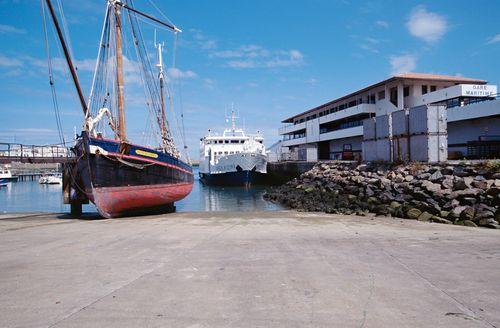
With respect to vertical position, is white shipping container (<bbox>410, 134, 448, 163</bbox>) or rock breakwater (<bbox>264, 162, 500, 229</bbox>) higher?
white shipping container (<bbox>410, 134, 448, 163</bbox>)

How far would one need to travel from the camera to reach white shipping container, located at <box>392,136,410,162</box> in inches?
801

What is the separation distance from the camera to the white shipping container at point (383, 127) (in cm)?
2150

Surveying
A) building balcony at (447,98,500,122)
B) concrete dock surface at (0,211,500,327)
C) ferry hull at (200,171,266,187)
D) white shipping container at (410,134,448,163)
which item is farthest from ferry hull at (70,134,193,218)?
ferry hull at (200,171,266,187)

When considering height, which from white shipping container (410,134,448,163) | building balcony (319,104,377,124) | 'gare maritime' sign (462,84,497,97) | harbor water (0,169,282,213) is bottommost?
harbor water (0,169,282,213)

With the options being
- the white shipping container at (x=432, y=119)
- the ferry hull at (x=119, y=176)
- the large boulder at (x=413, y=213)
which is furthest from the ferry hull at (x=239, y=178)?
the large boulder at (x=413, y=213)

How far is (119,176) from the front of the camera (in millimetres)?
15750

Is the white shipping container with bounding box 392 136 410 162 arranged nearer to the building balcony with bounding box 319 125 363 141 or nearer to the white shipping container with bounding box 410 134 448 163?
the white shipping container with bounding box 410 134 448 163

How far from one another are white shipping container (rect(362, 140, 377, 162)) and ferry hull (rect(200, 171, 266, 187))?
20.7m

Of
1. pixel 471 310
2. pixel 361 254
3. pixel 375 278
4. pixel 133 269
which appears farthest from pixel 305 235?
pixel 471 310

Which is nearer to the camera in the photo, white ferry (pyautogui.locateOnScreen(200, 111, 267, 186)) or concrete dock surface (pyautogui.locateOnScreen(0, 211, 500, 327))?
concrete dock surface (pyautogui.locateOnScreen(0, 211, 500, 327))

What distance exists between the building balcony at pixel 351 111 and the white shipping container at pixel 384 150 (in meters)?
21.2

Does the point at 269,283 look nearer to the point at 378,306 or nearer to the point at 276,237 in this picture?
the point at 378,306

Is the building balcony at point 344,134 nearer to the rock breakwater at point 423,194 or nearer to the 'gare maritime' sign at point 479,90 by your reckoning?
the 'gare maritime' sign at point 479,90

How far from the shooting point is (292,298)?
486 centimetres
